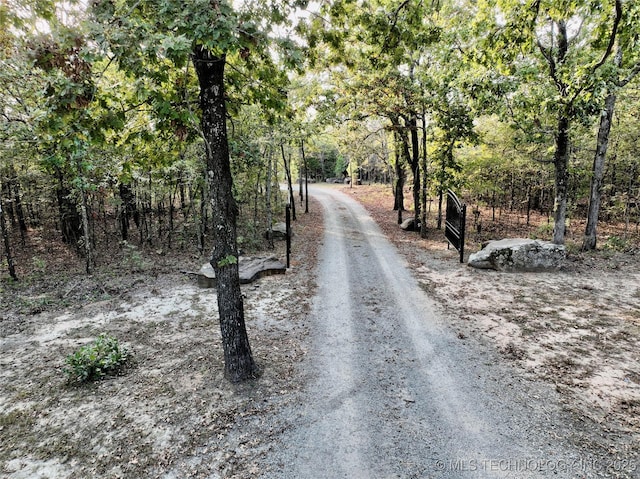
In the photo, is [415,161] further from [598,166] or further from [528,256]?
[528,256]

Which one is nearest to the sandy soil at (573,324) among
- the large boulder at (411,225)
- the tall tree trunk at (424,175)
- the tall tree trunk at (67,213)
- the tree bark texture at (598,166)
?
the tree bark texture at (598,166)

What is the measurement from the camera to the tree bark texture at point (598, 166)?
1158 centimetres

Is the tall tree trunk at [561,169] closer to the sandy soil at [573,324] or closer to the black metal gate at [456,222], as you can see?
the sandy soil at [573,324]

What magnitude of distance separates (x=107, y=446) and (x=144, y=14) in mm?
5399

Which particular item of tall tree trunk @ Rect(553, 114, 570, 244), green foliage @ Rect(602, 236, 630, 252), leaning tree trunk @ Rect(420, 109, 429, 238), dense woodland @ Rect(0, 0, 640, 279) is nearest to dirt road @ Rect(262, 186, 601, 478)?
dense woodland @ Rect(0, 0, 640, 279)

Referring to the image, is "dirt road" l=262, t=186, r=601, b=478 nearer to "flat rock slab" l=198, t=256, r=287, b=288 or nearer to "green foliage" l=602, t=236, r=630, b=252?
"flat rock slab" l=198, t=256, r=287, b=288

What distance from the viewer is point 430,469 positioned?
3865mm

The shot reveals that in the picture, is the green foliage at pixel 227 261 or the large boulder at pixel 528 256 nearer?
the green foliage at pixel 227 261

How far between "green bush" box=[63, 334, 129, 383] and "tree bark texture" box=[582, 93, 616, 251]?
591 inches

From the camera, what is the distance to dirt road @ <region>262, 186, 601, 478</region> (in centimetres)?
392

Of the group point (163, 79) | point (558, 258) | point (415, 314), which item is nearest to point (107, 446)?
point (163, 79)

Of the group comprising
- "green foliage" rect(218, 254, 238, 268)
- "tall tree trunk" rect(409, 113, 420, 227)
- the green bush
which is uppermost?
"tall tree trunk" rect(409, 113, 420, 227)

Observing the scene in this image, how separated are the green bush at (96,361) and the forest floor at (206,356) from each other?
20 cm

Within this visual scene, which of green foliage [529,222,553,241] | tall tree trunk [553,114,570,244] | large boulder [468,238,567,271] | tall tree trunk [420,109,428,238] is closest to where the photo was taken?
large boulder [468,238,567,271]
